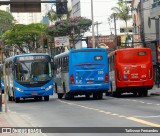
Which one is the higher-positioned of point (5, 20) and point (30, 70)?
point (5, 20)

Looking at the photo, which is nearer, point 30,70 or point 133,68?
point 30,70

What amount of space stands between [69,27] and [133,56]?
57.2 m

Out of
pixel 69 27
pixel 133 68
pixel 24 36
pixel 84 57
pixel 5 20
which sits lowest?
pixel 133 68

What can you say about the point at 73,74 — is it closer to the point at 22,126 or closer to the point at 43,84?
the point at 43,84

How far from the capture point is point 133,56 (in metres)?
39.6

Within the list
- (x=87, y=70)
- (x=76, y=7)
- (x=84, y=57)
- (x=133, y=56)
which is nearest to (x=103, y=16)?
(x=76, y=7)

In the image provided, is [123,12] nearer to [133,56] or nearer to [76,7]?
[76,7]

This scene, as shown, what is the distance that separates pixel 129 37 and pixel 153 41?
30531mm

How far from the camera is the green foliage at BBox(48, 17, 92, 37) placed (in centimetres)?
9525

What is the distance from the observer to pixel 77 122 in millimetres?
19766

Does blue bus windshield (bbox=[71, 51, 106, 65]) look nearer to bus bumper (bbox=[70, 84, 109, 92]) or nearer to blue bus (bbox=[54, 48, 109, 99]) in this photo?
blue bus (bbox=[54, 48, 109, 99])

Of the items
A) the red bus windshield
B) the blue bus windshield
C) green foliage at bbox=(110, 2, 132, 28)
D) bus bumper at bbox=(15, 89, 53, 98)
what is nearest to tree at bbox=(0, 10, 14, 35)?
green foliage at bbox=(110, 2, 132, 28)

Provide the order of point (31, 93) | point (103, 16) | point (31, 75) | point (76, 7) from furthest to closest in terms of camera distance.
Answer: point (76, 7)
point (103, 16)
point (31, 93)
point (31, 75)

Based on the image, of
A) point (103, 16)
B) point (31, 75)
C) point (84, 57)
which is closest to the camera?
point (84, 57)
